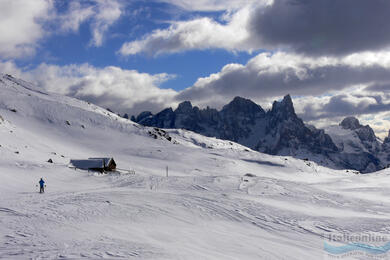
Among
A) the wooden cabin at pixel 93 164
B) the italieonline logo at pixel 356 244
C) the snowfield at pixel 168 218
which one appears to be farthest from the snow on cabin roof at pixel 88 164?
the italieonline logo at pixel 356 244

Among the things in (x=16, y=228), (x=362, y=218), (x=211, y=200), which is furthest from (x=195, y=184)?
(x=16, y=228)

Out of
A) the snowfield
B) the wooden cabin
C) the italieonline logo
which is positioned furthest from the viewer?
the wooden cabin

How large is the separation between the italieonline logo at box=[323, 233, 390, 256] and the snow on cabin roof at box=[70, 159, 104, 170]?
48431 millimetres

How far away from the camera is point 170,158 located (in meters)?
94.8

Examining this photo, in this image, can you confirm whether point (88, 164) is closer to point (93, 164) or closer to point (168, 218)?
point (93, 164)

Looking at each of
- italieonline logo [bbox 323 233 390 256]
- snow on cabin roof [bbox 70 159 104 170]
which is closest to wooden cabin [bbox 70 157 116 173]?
snow on cabin roof [bbox 70 159 104 170]

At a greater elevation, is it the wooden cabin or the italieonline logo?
the wooden cabin

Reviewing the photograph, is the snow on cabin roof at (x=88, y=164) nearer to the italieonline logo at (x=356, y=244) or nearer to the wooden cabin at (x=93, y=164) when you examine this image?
the wooden cabin at (x=93, y=164)

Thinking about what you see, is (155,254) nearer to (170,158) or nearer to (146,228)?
(146,228)

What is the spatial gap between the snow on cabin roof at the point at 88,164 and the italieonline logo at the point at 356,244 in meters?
48.4

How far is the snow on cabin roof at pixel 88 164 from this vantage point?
61188mm

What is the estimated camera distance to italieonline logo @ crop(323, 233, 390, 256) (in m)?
18.2

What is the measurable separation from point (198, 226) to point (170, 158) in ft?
245

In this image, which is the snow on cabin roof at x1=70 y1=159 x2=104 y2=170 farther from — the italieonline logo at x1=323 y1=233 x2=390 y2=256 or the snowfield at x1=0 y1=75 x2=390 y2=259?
the italieonline logo at x1=323 y1=233 x2=390 y2=256
